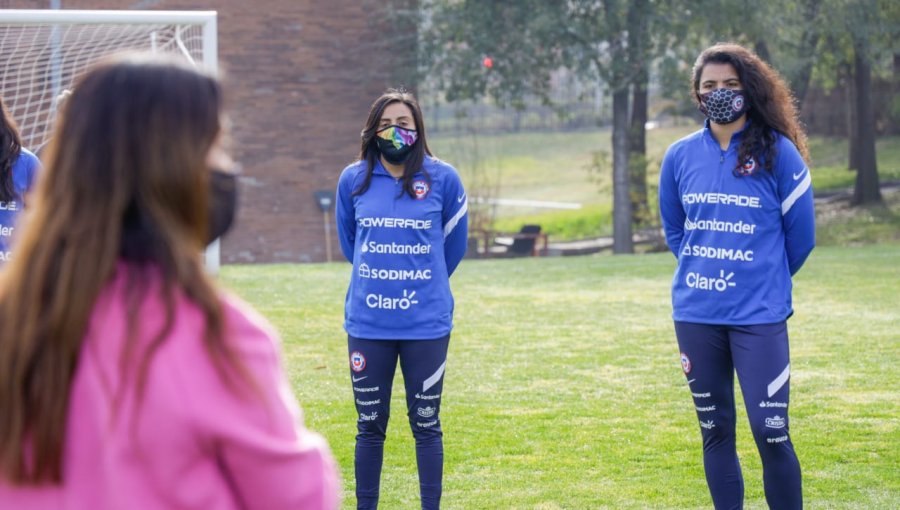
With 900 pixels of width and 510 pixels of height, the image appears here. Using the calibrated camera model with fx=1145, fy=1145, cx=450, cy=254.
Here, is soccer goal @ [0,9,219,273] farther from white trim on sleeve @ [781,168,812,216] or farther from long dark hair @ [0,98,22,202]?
white trim on sleeve @ [781,168,812,216]

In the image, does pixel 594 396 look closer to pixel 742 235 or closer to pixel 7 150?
pixel 742 235

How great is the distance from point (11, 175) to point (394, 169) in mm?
1980

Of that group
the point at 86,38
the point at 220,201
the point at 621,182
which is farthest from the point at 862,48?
the point at 220,201

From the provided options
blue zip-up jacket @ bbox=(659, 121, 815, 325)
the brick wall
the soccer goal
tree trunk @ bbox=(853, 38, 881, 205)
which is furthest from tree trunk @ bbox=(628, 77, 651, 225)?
blue zip-up jacket @ bbox=(659, 121, 815, 325)

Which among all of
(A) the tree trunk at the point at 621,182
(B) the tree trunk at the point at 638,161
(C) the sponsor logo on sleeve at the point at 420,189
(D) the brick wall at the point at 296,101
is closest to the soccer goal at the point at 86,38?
(C) the sponsor logo on sleeve at the point at 420,189

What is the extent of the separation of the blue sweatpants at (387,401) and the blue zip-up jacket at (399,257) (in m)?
0.08

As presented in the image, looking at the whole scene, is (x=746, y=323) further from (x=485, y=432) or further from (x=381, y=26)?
(x=381, y=26)

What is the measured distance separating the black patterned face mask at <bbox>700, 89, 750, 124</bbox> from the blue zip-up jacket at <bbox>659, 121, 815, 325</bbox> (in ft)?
0.30

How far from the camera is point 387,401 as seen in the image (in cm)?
539

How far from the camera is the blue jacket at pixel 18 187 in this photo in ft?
19.1

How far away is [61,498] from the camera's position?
70.1 inches

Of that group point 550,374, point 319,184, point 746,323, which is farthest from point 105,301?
point 319,184

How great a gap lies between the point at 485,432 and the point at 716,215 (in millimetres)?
3401

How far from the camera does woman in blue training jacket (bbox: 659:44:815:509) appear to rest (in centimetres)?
466
